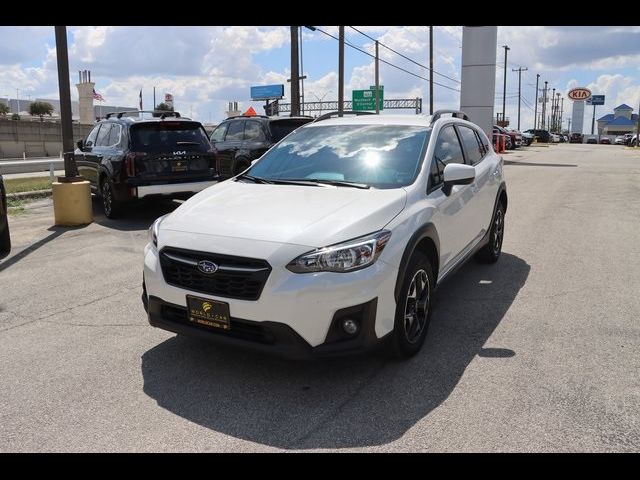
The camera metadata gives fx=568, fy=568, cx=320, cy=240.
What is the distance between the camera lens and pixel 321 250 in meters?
3.39

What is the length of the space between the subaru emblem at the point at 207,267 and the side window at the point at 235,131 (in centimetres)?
945

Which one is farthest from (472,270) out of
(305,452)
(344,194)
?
(305,452)

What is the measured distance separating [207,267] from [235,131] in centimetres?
984

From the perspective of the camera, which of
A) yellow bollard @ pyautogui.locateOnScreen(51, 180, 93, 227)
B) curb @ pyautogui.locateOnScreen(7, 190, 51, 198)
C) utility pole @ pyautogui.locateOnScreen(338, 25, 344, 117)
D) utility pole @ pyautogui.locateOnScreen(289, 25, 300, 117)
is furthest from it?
utility pole @ pyautogui.locateOnScreen(338, 25, 344, 117)

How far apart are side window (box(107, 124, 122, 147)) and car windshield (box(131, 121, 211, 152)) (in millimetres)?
446

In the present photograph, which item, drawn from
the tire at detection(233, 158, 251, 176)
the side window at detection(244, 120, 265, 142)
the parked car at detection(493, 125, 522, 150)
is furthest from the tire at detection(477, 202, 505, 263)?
the parked car at detection(493, 125, 522, 150)

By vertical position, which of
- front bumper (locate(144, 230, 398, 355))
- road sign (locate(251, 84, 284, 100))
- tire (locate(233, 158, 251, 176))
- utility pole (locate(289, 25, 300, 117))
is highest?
road sign (locate(251, 84, 284, 100))

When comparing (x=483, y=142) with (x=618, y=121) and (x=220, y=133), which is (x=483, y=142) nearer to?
(x=220, y=133)

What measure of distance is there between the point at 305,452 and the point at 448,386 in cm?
115

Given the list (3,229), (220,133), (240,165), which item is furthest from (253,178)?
(220,133)

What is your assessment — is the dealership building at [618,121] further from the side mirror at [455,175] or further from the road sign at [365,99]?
the side mirror at [455,175]

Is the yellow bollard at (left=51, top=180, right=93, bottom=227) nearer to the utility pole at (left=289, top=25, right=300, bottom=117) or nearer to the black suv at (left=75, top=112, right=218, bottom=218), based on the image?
the black suv at (left=75, top=112, right=218, bottom=218)

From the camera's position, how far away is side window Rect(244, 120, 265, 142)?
1221cm

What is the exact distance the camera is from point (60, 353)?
4246 mm
